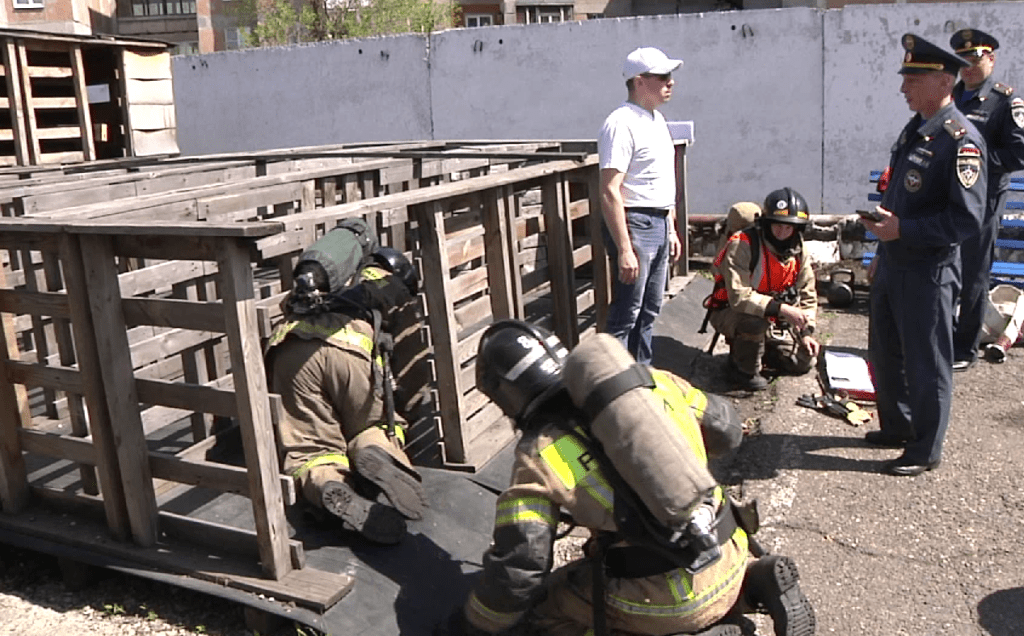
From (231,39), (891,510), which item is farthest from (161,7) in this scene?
(891,510)

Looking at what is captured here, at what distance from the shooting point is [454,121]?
1521cm

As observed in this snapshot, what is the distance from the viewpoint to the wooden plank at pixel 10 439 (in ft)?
14.8

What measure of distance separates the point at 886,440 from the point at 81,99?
8191 millimetres

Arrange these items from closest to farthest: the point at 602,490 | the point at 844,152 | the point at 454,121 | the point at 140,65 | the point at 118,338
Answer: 1. the point at 602,490
2. the point at 118,338
3. the point at 140,65
4. the point at 844,152
5. the point at 454,121

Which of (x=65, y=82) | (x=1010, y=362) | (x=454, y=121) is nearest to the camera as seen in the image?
(x=1010, y=362)

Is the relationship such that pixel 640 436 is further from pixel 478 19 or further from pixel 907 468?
pixel 478 19

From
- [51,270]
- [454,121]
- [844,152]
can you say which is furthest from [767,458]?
[454,121]

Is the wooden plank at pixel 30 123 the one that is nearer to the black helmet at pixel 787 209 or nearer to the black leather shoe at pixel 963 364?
the black helmet at pixel 787 209

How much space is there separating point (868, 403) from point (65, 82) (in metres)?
8.19

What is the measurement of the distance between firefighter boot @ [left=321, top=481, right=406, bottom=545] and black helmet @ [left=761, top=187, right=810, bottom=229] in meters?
3.59

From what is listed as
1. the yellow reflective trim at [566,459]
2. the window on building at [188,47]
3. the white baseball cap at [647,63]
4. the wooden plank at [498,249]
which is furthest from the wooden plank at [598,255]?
the window on building at [188,47]

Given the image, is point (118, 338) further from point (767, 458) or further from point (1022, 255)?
point (1022, 255)

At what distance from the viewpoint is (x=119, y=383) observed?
13.4 ft

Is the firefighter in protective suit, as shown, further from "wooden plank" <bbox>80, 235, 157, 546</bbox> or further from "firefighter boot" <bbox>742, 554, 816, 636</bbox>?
"wooden plank" <bbox>80, 235, 157, 546</bbox>
